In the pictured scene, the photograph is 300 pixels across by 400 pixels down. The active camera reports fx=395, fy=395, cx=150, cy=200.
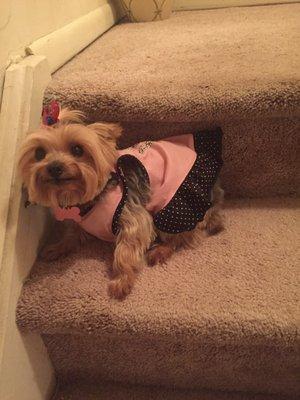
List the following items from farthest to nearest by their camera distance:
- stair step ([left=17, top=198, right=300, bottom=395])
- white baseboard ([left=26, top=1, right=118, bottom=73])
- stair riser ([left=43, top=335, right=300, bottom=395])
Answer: white baseboard ([left=26, top=1, right=118, bottom=73]), stair riser ([left=43, top=335, right=300, bottom=395]), stair step ([left=17, top=198, right=300, bottom=395])

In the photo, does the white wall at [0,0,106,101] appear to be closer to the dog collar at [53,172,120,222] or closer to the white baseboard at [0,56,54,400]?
the white baseboard at [0,56,54,400]

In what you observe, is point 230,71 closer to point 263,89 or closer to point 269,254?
point 263,89

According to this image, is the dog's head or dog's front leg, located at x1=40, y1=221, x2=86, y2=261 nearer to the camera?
the dog's head

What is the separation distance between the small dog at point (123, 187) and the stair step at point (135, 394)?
34 cm

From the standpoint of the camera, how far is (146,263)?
36.5 inches

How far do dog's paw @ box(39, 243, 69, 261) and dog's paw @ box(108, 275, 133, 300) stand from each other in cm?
18

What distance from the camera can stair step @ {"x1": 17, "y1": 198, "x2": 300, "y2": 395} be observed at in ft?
2.52

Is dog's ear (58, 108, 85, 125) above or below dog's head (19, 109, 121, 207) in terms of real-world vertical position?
above

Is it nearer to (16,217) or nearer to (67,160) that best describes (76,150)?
(67,160)

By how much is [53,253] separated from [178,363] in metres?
0.40

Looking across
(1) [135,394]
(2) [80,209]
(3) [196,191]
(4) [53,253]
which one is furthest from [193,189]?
(1) [135,394]

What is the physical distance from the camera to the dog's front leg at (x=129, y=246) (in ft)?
2.74

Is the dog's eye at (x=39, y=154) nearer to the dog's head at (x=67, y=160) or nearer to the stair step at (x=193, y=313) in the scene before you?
the dog's head at (x=67, y=160)

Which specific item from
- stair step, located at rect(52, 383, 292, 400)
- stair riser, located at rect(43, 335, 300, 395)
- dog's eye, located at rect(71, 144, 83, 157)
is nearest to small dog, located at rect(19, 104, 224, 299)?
dog's eye, located at rect(71, 144, 83, 157)
